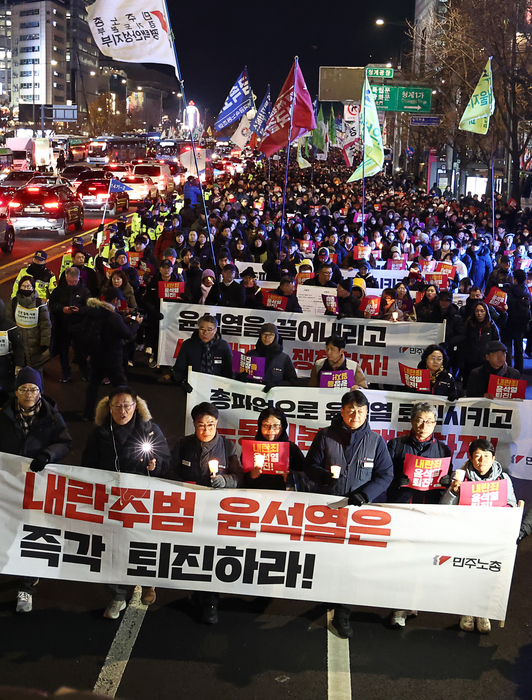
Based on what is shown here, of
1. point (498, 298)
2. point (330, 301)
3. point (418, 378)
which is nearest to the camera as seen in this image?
point (418, 378)

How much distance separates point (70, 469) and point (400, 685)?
2.63 m

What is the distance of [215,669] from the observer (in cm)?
520

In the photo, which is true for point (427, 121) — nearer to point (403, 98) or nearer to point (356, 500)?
point (403, 98)

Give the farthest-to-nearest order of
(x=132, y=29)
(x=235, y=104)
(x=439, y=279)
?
(x=235, y=104), (x=439, y=279), (x=132, y=29)

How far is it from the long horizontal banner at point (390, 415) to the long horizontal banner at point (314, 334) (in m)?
2.88

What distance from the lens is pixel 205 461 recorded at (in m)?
5.91

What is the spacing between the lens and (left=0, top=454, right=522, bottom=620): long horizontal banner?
5434mm

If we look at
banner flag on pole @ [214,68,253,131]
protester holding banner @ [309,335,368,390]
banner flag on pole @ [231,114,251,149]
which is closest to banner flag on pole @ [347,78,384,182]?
banner flag on pole @ [214,68,253,131]

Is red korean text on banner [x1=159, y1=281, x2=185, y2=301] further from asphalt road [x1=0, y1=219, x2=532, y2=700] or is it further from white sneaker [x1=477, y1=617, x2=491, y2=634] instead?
white sneaker [x1=477, y1=617, x2=491, y2=634]

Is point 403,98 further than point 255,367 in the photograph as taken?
Yes

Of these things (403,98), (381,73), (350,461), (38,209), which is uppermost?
(381,73)

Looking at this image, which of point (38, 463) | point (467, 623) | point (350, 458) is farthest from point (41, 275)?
point (467, 623)

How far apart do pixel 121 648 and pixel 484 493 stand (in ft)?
8.78

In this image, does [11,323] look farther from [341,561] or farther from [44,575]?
[341,561]
